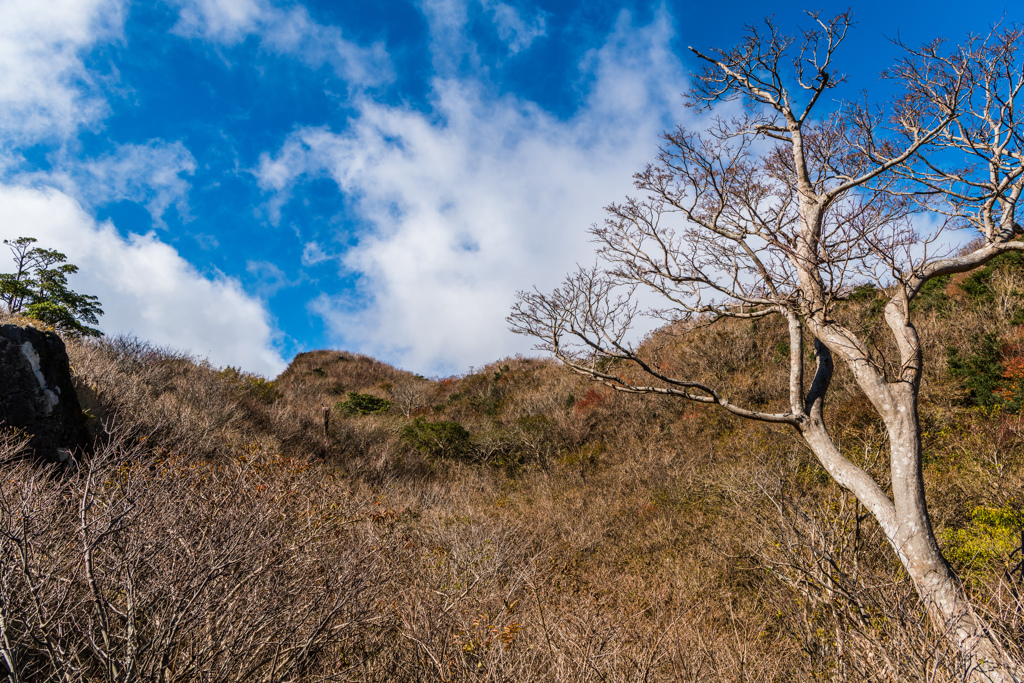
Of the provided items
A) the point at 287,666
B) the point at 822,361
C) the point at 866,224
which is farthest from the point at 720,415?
the point at 287,666

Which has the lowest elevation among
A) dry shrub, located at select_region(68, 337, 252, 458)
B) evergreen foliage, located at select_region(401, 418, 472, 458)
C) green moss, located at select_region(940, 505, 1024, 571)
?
green moss, located at select_region(940, 505, 1024, 571)

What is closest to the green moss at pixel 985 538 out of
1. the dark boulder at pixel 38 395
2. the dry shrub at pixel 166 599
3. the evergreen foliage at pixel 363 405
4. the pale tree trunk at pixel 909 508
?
the pale tree trunk at pixel 909 508

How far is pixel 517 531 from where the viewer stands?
7984 millimetres

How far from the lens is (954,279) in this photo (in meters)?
11.9

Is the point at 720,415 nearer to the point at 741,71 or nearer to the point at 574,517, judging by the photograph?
the point at 574,517

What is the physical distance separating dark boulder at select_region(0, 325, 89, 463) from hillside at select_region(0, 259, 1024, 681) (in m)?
0.56

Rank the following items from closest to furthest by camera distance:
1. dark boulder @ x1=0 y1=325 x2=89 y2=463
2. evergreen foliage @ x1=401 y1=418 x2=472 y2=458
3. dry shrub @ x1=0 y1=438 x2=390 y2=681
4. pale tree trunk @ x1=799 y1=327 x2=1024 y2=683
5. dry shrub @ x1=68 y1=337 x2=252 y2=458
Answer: dry shrub @ x1=0 y1=438 x2=390 y2=681, pale tree trunk @ x1=799 y1=327 x2=1024 y2=683, dark boulder @ x1=0 y1=325 x2=89 y2=463, dry shrub @ x1=68 y1=337 x2=252 y2=458, evergreen foliage @ x1=401 y1=418 x2=472 y2=458

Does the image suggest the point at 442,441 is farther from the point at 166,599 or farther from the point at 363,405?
the point at 166,599

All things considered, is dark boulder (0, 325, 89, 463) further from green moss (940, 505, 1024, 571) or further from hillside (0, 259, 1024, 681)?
green moss (940, 505, 1024, 571)

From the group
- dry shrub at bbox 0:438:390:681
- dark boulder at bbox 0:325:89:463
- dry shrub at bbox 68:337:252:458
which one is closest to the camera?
dry shrub at bbox 0:438:390:681

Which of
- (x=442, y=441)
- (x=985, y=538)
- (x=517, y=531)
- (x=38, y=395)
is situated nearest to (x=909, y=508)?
(x=985, y=538)

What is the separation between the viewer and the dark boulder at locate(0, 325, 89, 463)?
6.79 meters

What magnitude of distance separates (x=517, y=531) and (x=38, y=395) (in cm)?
795

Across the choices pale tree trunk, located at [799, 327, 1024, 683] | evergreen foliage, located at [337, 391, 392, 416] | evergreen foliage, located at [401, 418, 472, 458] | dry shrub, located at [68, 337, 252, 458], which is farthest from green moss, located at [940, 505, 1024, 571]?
evergreen foliage, located at [337, 391, 392, 416]
